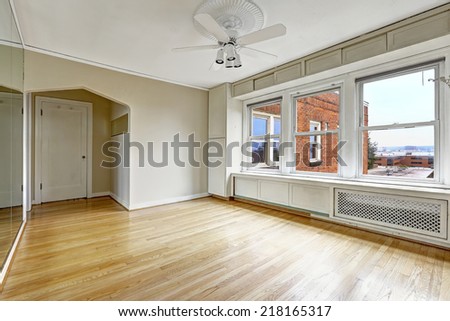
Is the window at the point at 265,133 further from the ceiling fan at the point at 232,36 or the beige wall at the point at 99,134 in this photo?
the beige wall at the point at 99,134

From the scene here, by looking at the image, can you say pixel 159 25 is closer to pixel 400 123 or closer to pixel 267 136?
pixel 267 136

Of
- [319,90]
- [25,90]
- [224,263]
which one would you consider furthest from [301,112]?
[25,90]

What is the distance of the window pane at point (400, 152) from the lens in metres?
2.72

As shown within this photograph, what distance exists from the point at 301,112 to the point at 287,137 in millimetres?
533

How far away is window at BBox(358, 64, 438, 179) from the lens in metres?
2.69

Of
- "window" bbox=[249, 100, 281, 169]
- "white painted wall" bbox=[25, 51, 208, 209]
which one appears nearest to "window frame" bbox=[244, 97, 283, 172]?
"window" bbox=[249, 100, 281, 169]

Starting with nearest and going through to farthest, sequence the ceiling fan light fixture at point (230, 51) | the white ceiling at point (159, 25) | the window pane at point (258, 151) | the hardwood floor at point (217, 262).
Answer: the hardwood floor at point (217, 262)
the white ceiling at point (159, 25)
the ceiling fan light fixture at point (230, 51)
the window pane at point (258, 151)

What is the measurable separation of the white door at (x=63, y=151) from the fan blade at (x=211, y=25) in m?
4.17

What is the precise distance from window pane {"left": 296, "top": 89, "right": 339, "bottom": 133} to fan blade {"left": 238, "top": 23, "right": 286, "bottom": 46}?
2.00 meters

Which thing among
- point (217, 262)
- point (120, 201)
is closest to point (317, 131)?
point (217, 262)

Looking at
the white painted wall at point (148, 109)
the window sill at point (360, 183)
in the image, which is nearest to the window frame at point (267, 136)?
the window sill at point (360, 183)

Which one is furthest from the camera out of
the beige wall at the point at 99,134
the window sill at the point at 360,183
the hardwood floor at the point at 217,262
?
the beige wall at the point at 99,134

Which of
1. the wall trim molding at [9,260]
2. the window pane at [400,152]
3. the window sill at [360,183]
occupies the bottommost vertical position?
the wall trim molding at [9,260]
